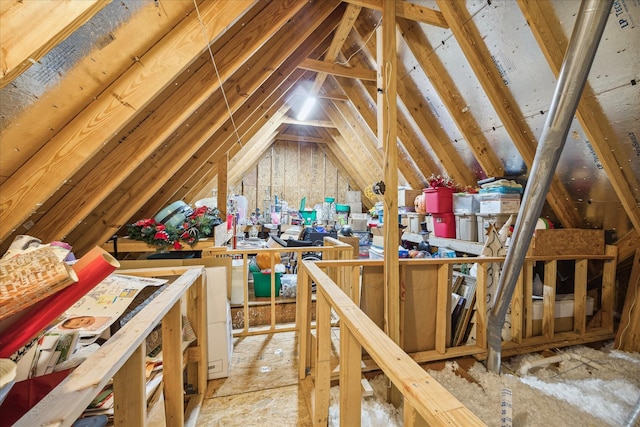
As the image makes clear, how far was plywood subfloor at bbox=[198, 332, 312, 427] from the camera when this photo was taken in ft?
4.63

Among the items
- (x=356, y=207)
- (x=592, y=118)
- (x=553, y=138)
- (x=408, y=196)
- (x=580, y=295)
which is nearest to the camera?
(x=553, y=138)

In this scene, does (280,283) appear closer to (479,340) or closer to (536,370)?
(479,340)

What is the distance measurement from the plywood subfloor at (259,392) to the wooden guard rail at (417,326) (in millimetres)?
181

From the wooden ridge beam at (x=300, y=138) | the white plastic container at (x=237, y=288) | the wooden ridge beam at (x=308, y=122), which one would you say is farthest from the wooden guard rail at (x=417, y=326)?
the wooden ridge beam at (x=300, y=138)

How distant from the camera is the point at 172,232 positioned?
7.80ft

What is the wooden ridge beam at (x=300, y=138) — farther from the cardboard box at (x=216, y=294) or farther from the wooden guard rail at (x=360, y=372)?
the wooden guard rail at (x=360, y=372)

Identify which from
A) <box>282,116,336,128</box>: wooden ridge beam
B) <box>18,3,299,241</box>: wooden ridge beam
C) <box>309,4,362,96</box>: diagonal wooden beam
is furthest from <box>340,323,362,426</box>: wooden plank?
<box>282,116,336,128</box>: wooden ridge beam

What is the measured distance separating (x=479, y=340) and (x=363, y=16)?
3.59 m

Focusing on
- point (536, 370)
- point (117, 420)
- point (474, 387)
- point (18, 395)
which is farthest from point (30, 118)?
point (536, 370)

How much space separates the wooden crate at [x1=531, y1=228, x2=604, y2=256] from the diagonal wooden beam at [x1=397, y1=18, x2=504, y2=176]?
91cm

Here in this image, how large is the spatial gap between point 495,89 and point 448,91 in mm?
513

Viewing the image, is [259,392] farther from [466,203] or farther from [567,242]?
[567,242]

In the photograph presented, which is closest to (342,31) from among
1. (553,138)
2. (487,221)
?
(553,138)

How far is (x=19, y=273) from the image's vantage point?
397 mm
